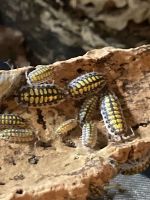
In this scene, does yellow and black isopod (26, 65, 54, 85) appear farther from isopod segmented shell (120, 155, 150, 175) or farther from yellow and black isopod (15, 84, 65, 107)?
isopod segmented shell (120, 155, 150, 175)

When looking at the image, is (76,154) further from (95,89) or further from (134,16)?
(134,16)

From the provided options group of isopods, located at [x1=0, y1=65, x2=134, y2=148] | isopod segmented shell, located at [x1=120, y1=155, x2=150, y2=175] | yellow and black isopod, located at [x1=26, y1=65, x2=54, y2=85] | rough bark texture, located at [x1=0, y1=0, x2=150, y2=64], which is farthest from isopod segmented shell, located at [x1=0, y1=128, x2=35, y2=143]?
rough bark texture, located at [x1=0, y1=0, x2=150, y2=64]

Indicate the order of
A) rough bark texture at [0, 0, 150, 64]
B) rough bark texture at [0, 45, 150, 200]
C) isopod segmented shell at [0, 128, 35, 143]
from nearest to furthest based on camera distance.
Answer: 1. rough bark texture at [0, 45, 150, 200]
2. isopod segmented shell at [0, 128, 35, 143]
3. rough bark texture at [0, 0, 150, 64]

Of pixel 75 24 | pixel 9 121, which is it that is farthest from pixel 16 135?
pixel 75 24

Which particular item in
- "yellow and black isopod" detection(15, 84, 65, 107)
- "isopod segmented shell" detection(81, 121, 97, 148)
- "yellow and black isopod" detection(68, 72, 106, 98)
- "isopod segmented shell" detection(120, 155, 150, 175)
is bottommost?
"isopod segmented shell" detection(120, 155, 150, 175)

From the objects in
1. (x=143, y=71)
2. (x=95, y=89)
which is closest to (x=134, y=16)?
(x=143, y=71)

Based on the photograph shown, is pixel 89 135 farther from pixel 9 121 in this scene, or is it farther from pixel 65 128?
pixel 9 121
